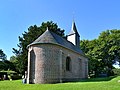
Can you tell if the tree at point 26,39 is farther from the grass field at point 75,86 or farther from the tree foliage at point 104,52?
the grass field at point 75,86

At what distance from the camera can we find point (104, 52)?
47.8 meters

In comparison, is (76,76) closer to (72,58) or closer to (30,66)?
(72,58)

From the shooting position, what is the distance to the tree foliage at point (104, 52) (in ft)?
154

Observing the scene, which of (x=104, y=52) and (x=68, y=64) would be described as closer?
(x=68, y=64)

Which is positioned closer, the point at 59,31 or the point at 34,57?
the point at 34,57

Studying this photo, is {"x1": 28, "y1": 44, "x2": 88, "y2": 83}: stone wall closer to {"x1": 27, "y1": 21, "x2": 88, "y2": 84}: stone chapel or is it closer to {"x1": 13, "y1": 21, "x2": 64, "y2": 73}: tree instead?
{"x1": 27, "y1": 21, "x2": 88, "y2": 84}: stone chapel

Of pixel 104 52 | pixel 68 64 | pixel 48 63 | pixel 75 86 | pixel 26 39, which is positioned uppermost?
pixel 26 39

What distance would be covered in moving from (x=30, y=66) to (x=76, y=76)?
984 centimetres

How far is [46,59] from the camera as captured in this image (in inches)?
945

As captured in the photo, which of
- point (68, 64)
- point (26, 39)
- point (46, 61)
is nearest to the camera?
point (46, 61)

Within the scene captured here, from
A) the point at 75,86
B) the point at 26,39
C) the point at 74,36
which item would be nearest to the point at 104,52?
the point at 74,36

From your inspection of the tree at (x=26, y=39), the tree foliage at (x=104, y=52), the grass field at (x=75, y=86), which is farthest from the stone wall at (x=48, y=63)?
the tree foliage at (x=104, y=52)

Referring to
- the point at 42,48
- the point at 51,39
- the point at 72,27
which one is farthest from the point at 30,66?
the point at 72,27

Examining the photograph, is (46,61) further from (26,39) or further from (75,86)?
(26,39)
